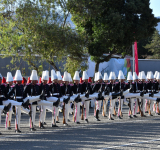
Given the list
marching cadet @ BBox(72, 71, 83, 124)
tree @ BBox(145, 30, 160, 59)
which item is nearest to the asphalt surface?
marching cadet @ BBox(72, 71, 83, 124)

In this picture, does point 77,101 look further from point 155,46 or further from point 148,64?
point 155,46

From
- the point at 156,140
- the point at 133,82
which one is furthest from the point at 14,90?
the point at 133,82

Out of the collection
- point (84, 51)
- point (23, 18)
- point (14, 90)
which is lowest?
point (14, 90)

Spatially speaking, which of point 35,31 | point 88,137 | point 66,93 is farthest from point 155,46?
point 88,137

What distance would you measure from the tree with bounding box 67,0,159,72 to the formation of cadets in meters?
4.82

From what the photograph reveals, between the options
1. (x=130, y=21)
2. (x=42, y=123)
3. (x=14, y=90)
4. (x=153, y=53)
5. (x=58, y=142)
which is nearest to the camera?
(x=58, y=142)

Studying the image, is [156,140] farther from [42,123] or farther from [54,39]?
[54,39]

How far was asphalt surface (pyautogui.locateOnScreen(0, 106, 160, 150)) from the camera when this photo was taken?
30.4ft

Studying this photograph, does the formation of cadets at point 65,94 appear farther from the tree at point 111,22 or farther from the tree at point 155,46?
the tree at point 155,46

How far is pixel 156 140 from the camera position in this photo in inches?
392

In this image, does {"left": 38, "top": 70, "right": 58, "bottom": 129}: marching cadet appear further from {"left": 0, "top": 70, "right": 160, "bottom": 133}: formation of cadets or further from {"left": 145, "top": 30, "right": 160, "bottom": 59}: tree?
{"left": 145, "top": 30, "right": 160, "bottom": 59}: tree

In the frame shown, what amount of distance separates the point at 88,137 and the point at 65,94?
143 inches

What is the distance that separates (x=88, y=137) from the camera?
10.6 metres

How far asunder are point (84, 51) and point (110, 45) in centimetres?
174
